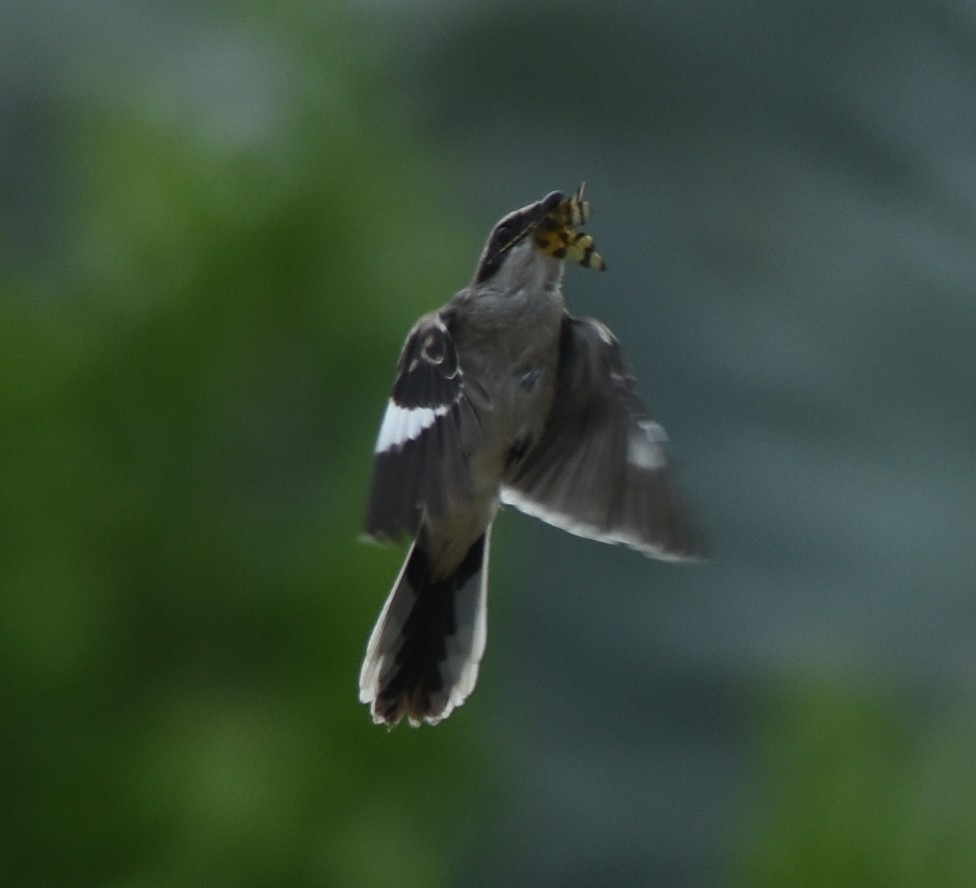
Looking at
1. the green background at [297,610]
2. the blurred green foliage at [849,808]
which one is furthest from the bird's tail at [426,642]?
the blurred green foliage at [849,808]

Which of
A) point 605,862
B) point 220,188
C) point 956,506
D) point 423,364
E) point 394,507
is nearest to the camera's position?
point 394,507

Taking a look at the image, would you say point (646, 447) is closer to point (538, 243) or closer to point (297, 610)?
point (538, 243)

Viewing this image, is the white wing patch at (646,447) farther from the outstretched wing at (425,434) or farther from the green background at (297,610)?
the outstretched wing at (425,434)

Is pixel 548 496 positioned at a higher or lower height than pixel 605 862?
higher

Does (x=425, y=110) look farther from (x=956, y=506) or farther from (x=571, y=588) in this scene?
(x=956, y=506)

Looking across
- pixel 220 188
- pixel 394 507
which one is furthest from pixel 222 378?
pixel 394 507

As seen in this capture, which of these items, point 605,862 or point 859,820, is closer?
point 859,820

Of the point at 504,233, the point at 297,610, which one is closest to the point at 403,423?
the point at 504,233

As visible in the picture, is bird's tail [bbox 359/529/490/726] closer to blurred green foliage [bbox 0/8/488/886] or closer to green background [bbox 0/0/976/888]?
green background [bbox 0/0/976/888]
